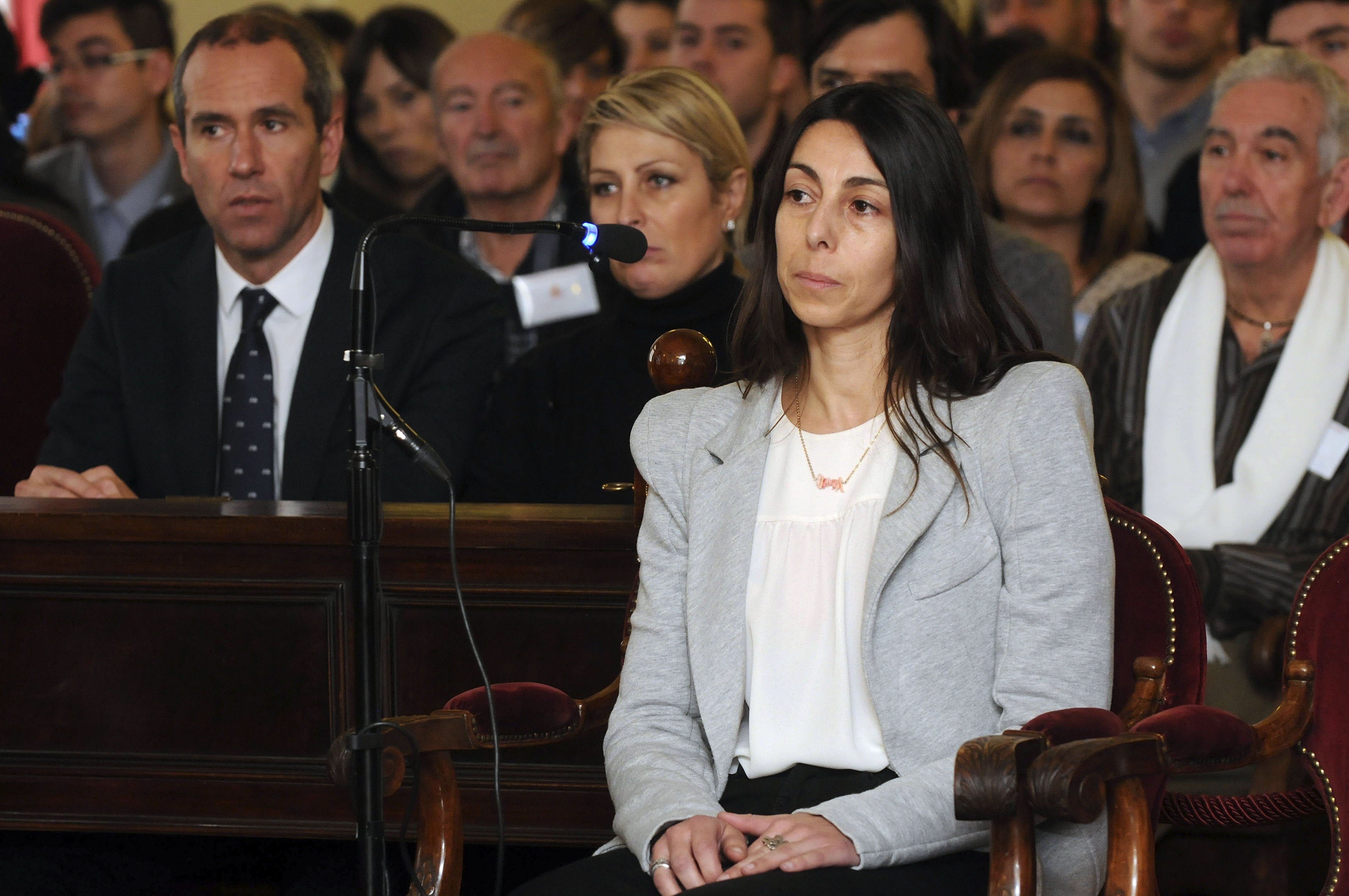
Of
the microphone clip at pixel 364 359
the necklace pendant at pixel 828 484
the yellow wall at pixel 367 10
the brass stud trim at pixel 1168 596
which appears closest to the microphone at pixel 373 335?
the microphone clip at pixel 364 359

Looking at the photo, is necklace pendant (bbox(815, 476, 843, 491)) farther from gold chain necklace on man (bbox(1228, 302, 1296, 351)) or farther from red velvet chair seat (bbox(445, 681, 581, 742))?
gold chain necklace on man (bbox(1228, 302, 1296, 351))

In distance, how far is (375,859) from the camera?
1.73 m

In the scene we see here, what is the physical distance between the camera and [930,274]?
77.2 inches

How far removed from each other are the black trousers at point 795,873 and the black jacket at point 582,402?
1.14m

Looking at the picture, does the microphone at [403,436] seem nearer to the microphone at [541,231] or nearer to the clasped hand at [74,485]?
the microphone at [541,231]

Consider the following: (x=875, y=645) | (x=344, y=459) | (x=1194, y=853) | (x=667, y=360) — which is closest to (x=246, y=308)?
(x=344, y=459)

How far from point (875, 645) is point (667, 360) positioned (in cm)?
59

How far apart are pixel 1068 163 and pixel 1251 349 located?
96 cm

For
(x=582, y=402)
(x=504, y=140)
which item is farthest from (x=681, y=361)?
(x=504, y=140)

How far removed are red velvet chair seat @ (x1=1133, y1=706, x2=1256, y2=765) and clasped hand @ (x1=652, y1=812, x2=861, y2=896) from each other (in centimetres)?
35

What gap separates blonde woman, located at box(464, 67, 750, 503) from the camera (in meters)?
3.04

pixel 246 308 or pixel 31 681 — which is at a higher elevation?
pixel 246 308

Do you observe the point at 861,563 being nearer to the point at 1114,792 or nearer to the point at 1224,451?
the point at 1114,792

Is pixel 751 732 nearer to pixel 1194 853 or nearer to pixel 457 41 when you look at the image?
pixel 1194 853
